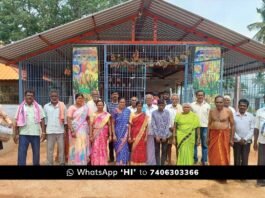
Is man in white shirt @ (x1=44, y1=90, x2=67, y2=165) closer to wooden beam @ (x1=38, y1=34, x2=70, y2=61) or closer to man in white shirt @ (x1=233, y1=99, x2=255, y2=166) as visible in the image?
wooden beam @ (x1=38, y1=34, x2=70, y2=61)

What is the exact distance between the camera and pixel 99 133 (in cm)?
503

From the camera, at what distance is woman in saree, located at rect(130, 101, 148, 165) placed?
5176 millimetres

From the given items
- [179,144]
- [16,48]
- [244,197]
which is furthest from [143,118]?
[16,48]

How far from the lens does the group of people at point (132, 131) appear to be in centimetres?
481

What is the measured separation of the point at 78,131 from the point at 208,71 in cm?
390

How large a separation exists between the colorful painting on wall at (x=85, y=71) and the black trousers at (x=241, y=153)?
3.71m

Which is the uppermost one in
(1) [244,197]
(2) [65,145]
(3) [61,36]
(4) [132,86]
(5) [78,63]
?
(3) [61,36]

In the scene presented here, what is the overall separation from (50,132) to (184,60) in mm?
3991

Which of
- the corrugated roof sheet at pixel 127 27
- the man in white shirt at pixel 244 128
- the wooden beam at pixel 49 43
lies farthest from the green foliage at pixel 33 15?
the man in white shirt at pixel 244 128

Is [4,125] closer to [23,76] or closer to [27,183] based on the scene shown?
[27,183]

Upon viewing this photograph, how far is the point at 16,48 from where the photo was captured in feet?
24.5

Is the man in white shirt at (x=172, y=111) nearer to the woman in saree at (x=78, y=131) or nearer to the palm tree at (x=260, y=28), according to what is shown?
the woman in saree at (x=78, y=131)

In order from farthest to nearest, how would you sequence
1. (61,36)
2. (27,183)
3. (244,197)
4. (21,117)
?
(61,36)
(21,117)
(27,183)
(244,197)

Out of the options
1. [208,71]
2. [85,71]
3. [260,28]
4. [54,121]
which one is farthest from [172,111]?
[260,28]
